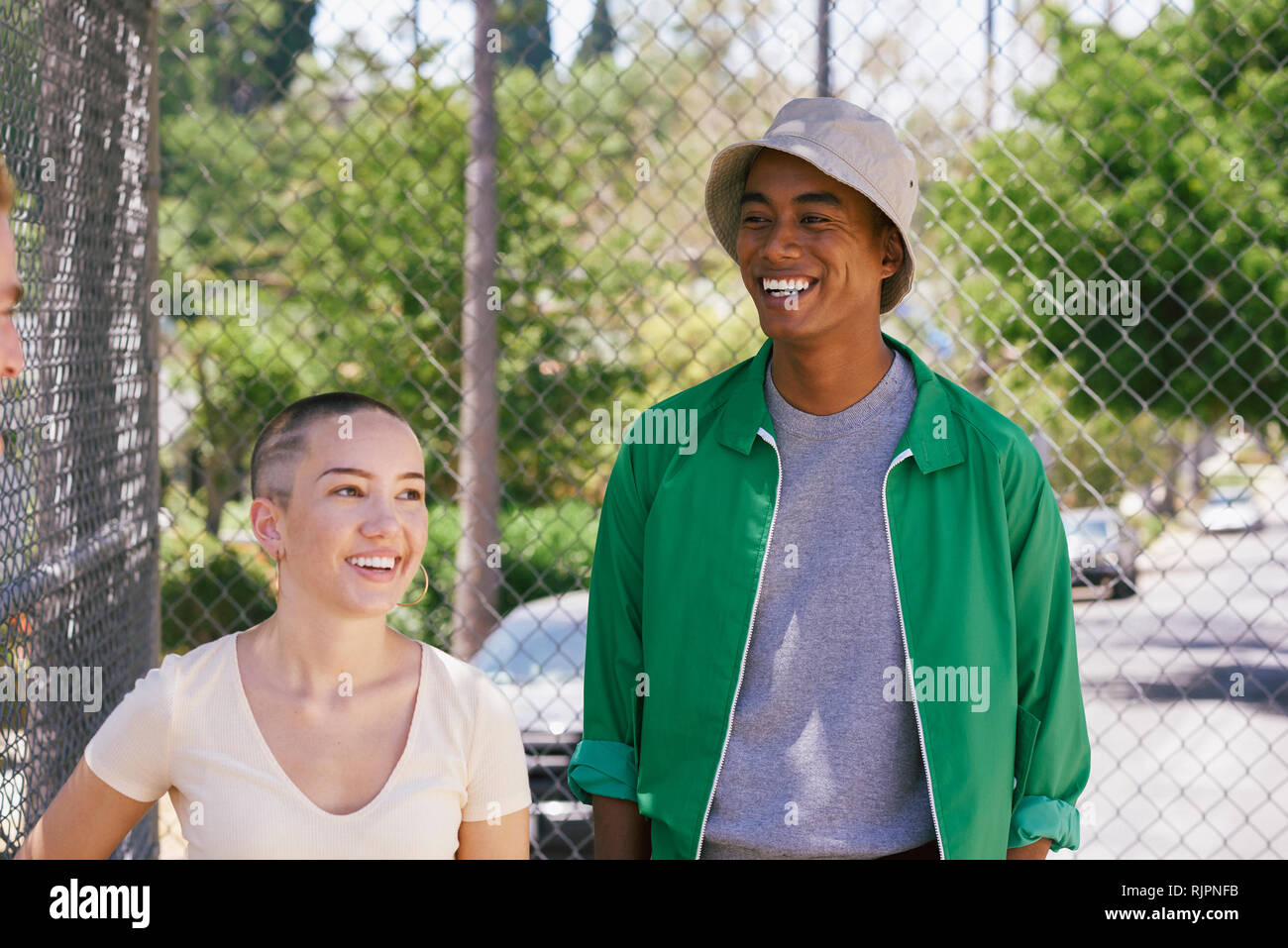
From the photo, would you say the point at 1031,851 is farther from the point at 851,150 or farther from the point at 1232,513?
the point at 1232,513

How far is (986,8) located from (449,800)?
335 cm

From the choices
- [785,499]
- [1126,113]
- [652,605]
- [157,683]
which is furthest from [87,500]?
[1126,113]

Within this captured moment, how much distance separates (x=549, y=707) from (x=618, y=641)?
375 centimetres

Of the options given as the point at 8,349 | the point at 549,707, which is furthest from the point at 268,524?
the point at 549,707

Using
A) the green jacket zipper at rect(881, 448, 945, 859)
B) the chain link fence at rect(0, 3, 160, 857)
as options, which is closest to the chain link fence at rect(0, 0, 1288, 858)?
the chain link fence at rect(0, 3, 160, 857)

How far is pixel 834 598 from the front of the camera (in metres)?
2.10

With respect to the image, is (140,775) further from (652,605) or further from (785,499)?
(785,499)

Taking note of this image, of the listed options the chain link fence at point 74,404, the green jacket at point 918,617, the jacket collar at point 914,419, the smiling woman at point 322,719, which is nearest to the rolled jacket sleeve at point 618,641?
the green jacket at point 918,617

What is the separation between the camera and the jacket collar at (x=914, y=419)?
6.97 feet

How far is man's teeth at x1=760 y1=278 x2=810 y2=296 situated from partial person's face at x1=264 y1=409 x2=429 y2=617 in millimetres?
661

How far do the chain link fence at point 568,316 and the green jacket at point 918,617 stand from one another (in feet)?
2.46

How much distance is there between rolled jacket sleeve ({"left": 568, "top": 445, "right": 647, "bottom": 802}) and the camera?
7.39 ft

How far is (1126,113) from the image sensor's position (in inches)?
335

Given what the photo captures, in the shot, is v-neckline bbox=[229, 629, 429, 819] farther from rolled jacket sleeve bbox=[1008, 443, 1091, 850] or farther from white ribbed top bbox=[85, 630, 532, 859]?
rolled jacket sleeve bbox=[1008, 443, 1091, 850]
